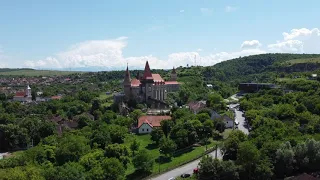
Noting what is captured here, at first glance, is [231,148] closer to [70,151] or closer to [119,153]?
[119,153]

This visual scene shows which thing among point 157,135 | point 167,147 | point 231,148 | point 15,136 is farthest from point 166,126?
point 15,136

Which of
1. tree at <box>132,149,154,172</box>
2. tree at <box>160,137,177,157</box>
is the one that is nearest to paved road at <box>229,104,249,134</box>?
tree at <box>160,137,177,157</box>

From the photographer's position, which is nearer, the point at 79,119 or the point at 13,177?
the point at 13,177

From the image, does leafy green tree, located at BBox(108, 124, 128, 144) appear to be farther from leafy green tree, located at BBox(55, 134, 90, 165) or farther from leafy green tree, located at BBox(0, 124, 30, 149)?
leafy green tree, located at BBox(0, 124, 30, 149)

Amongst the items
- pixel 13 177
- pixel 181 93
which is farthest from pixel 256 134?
pixel 181 93

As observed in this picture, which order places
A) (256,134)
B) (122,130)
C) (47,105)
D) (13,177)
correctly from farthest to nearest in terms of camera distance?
(47,105) < (122,130) < (256,134) < (13,177)

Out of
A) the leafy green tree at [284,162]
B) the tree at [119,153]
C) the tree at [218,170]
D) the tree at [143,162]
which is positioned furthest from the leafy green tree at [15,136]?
the leafy green tree at [284,162]

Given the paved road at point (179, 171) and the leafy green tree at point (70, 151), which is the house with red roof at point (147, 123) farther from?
the paved road at point (179, 171)

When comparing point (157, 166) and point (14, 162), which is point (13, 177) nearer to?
point (14, 162)
